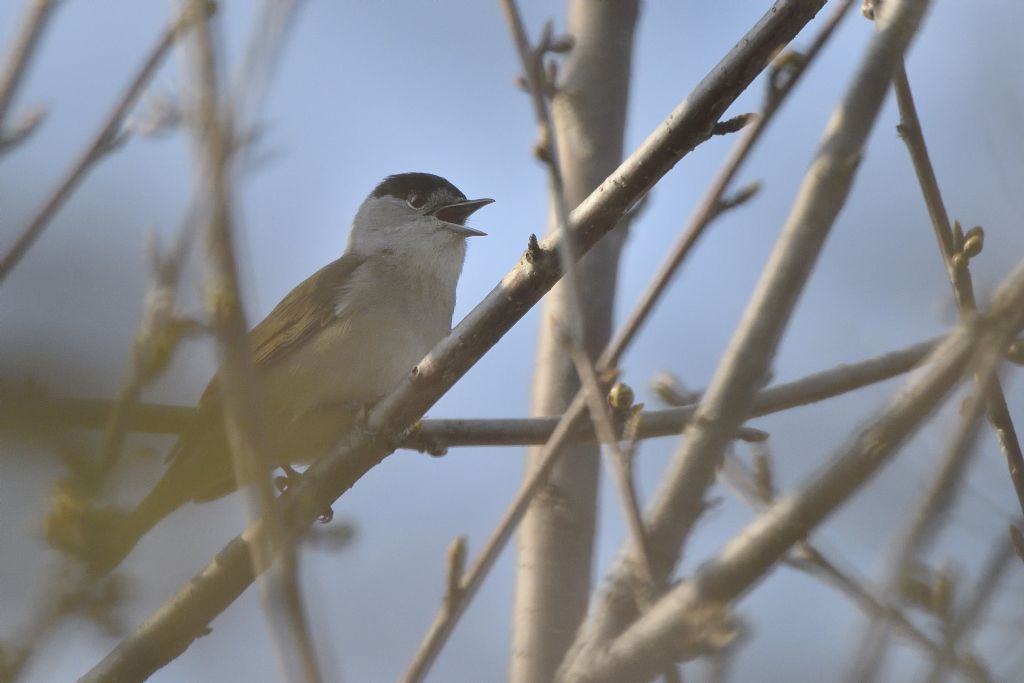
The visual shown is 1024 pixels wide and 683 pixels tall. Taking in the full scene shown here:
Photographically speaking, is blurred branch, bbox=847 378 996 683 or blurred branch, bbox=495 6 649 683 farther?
blurred branch, bbox=495 6 649 683

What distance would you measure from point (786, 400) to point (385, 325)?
237 cm

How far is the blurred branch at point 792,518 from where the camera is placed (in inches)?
88.9

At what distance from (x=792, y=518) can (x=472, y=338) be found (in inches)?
73.4

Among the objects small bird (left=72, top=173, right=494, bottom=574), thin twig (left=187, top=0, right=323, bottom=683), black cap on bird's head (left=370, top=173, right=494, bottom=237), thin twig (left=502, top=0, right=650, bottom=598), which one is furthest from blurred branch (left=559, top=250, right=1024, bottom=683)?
black cap on bird's head (left=370, top=173, right=494, bottom=237)

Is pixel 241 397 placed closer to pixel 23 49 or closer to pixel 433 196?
pixel 23 49

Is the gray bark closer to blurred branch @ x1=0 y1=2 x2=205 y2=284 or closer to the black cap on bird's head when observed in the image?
the black cap on bird's head

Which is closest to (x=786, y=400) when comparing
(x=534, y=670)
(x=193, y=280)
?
(x=534, y=670)


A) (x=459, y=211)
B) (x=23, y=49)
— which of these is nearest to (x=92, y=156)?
(x=23, y=49)

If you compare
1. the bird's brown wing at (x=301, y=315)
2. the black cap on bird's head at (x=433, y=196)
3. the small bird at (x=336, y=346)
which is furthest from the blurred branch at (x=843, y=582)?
the black cap on bird's head at (x=433, y=196)

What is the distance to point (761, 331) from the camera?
3.01 m

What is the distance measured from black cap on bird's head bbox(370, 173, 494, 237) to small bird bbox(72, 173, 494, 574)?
0.47 metres

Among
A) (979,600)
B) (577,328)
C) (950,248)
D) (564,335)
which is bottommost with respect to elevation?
(979,600)

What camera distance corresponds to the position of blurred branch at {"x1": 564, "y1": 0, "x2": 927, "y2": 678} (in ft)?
9.11

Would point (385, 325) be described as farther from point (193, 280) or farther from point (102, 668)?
point (193, 280)
